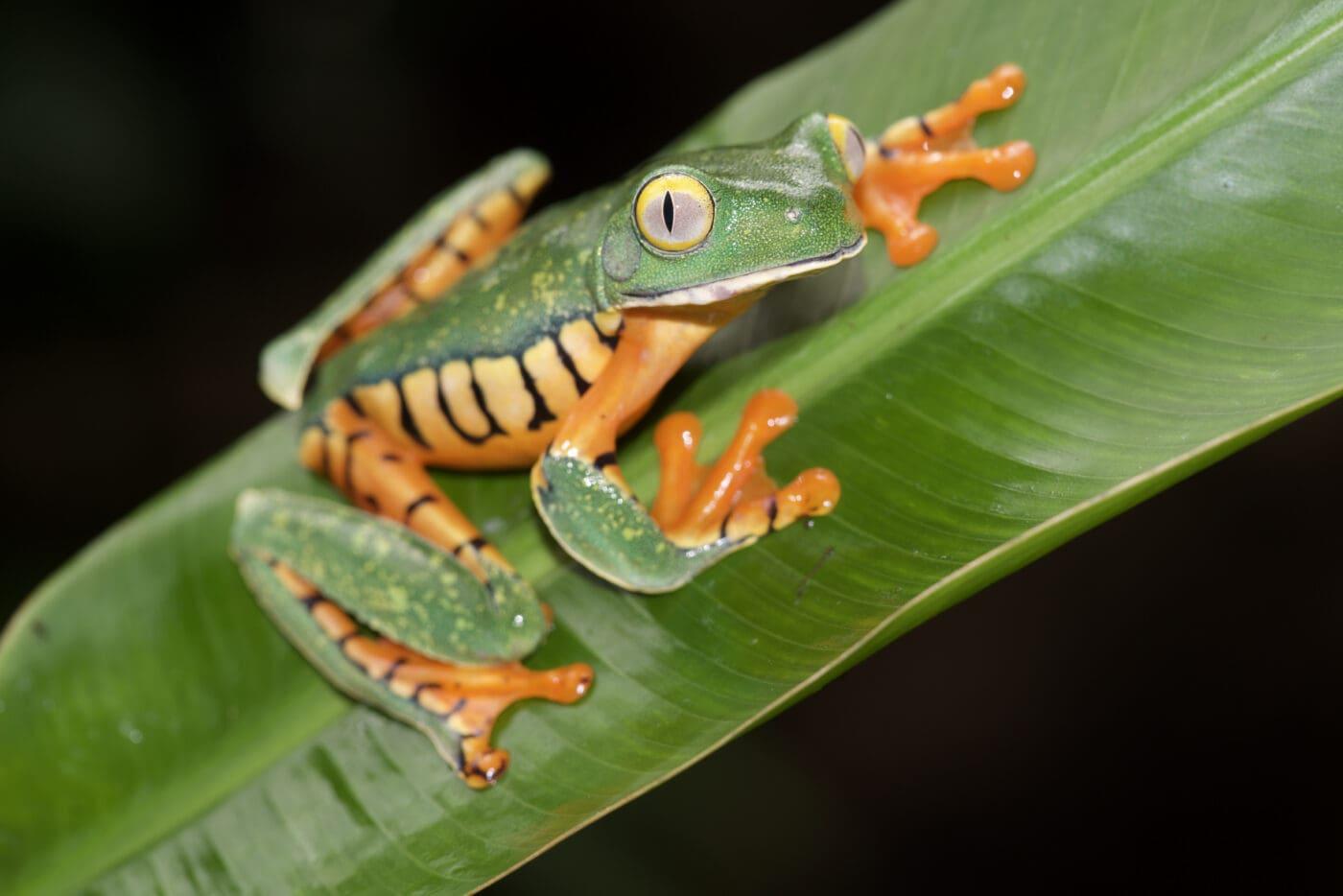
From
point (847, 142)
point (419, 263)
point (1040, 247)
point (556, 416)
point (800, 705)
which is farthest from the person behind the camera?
point (800, 705)

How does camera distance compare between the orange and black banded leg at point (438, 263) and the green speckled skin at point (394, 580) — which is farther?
the orange and black banded leg at point (438, 263)

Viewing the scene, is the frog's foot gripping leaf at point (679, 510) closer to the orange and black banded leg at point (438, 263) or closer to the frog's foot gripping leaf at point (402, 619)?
the frog's foot gripping leaf at point (402, 619)

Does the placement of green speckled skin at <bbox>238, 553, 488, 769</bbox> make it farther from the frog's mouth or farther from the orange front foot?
the frog's mouth

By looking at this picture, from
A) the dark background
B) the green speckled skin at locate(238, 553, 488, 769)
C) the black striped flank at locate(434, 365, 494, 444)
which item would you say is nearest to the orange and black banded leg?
the black striped flank at locate(434, 365, 494, 444)


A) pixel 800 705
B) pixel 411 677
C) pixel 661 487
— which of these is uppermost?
pixel 661 487

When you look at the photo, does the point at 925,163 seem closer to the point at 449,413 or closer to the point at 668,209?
the point at 668,209

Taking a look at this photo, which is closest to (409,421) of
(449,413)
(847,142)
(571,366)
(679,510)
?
(449,413)

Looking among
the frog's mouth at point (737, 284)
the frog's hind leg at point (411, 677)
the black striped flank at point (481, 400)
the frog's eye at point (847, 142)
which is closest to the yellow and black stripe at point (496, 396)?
the black striped flank at point (481, 400)
